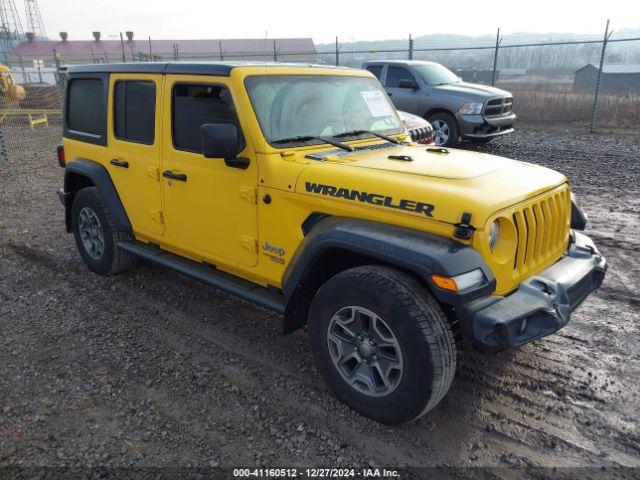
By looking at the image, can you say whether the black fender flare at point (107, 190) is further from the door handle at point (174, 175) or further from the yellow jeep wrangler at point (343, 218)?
the door handle at point (174, 175)

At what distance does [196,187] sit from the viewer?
370 centimetres

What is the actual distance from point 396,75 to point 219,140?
30.7 ft

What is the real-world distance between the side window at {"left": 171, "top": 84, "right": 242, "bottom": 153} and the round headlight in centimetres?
175

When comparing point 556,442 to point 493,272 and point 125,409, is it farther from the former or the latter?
point 125,409

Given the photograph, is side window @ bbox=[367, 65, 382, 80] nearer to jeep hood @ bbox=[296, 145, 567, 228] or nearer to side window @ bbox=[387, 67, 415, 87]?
side window @ bbox=[387, 67, 415, 87]

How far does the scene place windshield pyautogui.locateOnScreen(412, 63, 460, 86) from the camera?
37.2 ft

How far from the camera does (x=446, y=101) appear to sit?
10836 millimetres

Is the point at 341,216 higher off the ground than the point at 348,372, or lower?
higher

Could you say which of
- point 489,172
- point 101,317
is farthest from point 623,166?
point 101,317

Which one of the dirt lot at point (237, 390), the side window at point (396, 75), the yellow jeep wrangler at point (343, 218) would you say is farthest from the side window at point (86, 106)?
the side window at point (396, 75)

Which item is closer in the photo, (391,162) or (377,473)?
(377,473)

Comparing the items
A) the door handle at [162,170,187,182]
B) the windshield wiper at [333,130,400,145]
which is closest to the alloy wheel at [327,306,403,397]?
the windshield wiper at [333,130,400,145]

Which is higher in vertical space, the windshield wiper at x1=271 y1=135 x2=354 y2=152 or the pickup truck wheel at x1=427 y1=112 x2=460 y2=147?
the windshield wiper at x1=271 y1=135 x2=354 y2=152

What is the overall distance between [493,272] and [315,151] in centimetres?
147
